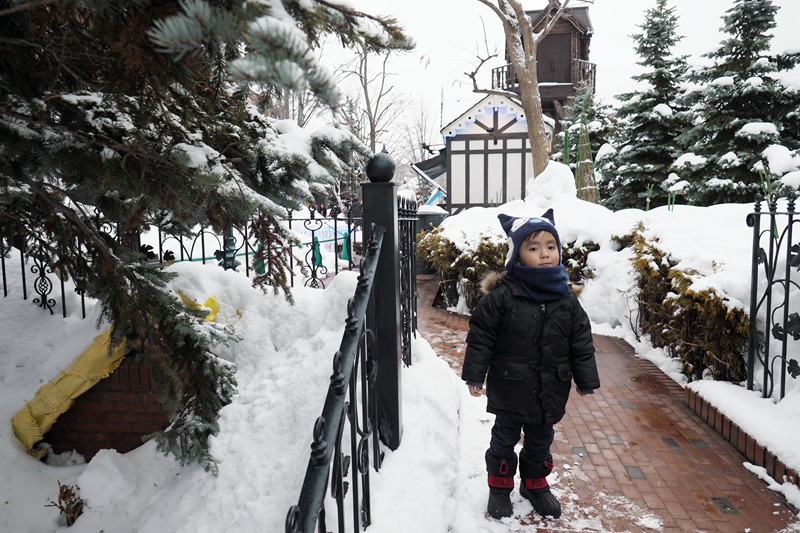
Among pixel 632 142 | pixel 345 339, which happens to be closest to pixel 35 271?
pixel 345 339

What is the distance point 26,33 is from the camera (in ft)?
5.90

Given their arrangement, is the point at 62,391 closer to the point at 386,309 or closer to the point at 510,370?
the point at 386,309

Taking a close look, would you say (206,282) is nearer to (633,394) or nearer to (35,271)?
(35,271)

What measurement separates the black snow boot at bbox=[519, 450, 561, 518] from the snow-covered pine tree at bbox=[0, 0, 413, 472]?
1.58m

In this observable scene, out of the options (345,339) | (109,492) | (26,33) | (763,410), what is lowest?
(109,492)

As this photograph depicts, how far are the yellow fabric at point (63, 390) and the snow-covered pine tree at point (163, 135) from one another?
0.82m

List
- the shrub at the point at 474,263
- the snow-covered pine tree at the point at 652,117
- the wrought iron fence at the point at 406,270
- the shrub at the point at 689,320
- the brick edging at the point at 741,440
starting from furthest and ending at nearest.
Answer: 1. the snow-covered pine tree at the point at 652,117
2. the shrub at the point at 474,263
3. the shrub at the point at 689,320
4. the wrought iron fence at the point at 406,270
5. the brick edging at the point at 741,440

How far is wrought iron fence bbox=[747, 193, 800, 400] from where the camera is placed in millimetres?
3139

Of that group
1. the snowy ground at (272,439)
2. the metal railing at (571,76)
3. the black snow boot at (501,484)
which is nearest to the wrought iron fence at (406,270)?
the snowy ground at (272,439)

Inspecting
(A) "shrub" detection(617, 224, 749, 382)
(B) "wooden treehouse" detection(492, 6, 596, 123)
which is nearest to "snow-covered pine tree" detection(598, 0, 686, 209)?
(B) "wooden treehouse" detection(492, 6, 596, 123)

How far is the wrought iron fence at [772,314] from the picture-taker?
314cm

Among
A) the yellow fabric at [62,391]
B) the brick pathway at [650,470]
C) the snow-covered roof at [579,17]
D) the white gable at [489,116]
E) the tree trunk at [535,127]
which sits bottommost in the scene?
the brick pathway at [650,470]

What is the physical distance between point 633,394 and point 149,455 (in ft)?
12.0

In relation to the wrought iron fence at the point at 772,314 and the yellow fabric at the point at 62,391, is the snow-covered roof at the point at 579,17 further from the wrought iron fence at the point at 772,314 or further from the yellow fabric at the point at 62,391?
the yellow fabric at the point at 62,391
